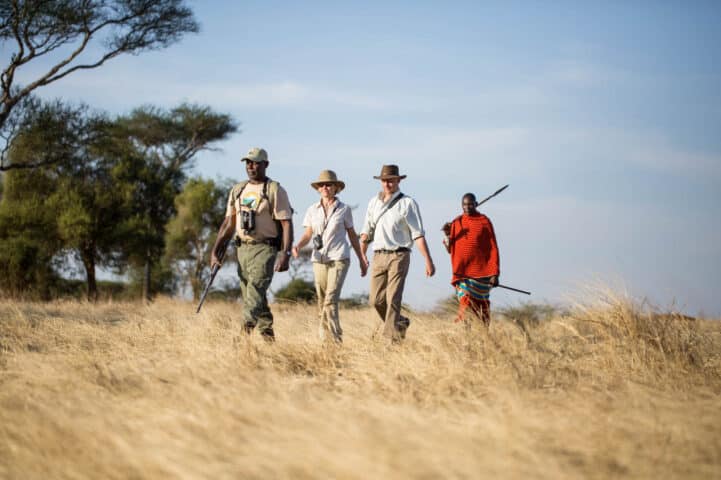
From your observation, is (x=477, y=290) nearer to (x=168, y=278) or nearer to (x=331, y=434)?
(x=331, y=434)

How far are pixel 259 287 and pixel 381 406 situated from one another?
3247 millimetres

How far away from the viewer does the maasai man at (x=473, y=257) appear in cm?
834

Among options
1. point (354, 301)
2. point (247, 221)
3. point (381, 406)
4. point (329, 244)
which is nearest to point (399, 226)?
point (329, 244)

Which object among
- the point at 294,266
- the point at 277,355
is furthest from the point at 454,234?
the point at 294,266

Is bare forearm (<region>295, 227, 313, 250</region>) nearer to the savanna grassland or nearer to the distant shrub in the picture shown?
the savanna grassland

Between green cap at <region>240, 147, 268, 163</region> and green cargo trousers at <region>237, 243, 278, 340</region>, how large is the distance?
0.86 metres

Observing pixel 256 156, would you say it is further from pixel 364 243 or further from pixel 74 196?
pixel 74 196

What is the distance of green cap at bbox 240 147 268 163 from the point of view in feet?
22.8

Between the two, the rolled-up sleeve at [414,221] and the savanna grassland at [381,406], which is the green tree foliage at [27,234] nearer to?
the savanna grassland at [381,406]

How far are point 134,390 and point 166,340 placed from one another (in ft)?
8.81

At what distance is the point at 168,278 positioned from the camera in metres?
26.5

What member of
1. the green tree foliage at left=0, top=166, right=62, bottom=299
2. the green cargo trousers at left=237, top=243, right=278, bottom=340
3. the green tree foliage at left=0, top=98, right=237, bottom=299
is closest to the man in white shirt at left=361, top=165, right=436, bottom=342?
the green cargo trousers at left=237, top=243, right=278, bottom=340

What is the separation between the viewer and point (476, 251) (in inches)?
332

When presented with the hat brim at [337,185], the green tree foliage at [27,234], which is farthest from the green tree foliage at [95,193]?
the hat brim at [337,185]
